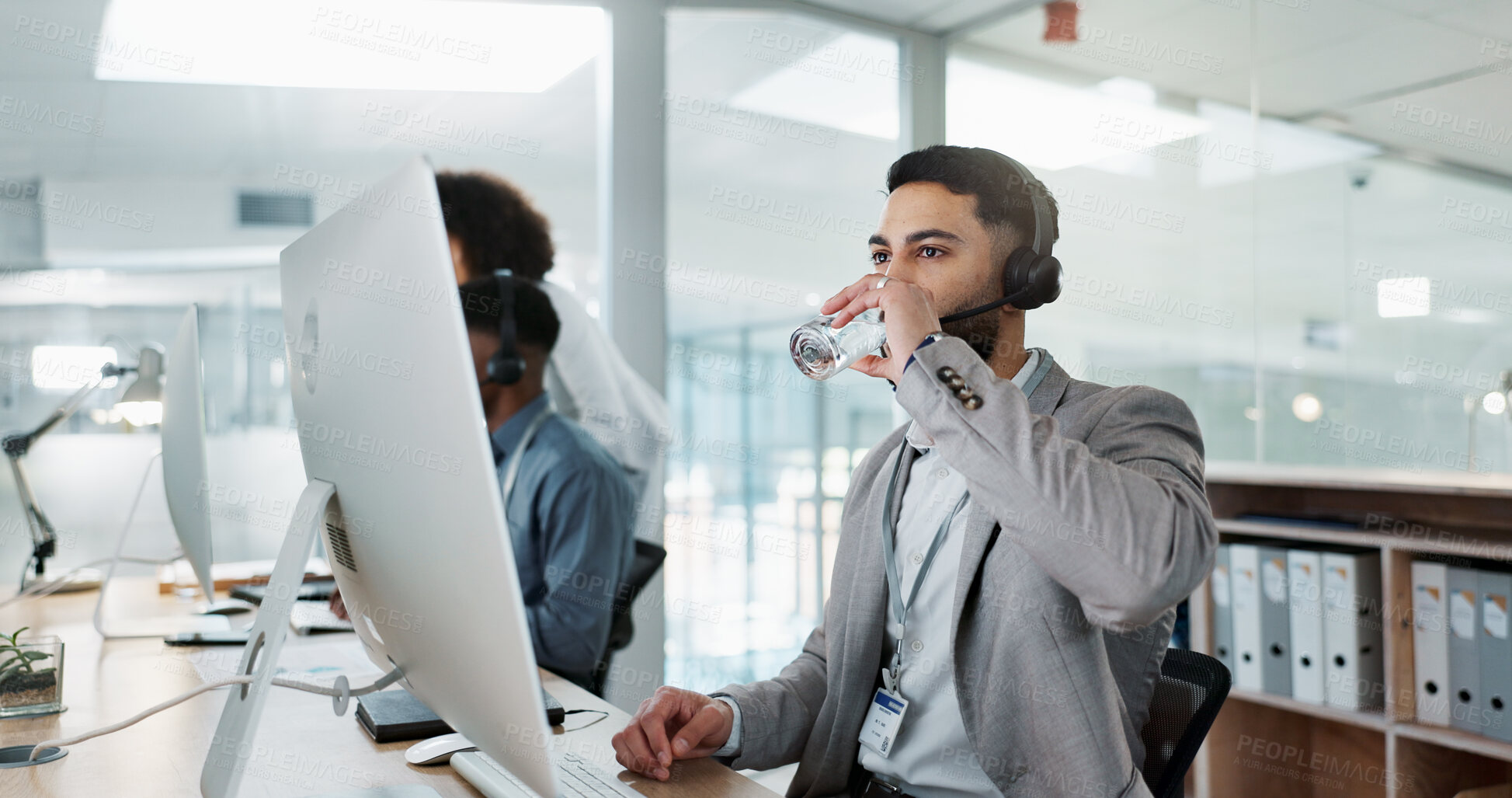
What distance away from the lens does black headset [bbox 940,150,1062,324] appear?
140 cm

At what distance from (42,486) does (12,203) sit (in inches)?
31.9

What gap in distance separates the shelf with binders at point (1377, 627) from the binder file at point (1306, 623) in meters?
0.02

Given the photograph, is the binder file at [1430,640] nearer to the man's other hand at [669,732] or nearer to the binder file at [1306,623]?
the binder file at [1306,623]

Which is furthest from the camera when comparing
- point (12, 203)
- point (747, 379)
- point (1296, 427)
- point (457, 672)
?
point (747, 379)

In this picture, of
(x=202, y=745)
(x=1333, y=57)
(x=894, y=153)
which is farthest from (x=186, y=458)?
(x=1333, y=57)

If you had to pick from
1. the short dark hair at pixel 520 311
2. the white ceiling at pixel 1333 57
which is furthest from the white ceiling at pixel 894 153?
the short dark hair at pixel 520 311

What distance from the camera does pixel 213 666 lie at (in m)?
1.62

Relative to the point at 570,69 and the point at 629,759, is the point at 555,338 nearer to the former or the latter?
the point at 570,69

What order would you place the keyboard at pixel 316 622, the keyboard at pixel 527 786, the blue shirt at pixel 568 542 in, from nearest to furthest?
the keyboard at pixel 527 786, the keyboard at pixel 316 622, the blue shirt at pixel 568 542

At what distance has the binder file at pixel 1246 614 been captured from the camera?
8.39ft

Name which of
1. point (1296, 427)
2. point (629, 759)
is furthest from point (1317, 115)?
point (629, 759)

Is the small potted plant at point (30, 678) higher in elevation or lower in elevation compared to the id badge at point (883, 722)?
higher

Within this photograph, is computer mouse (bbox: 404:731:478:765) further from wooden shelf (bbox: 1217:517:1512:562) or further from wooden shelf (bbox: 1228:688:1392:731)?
wooden shelf (bbox: 1217:517:1512:562)

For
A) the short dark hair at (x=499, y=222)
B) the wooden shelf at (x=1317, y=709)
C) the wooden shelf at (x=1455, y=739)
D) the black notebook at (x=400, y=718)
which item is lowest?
the wooden shelf at (x=1317, y=709)
